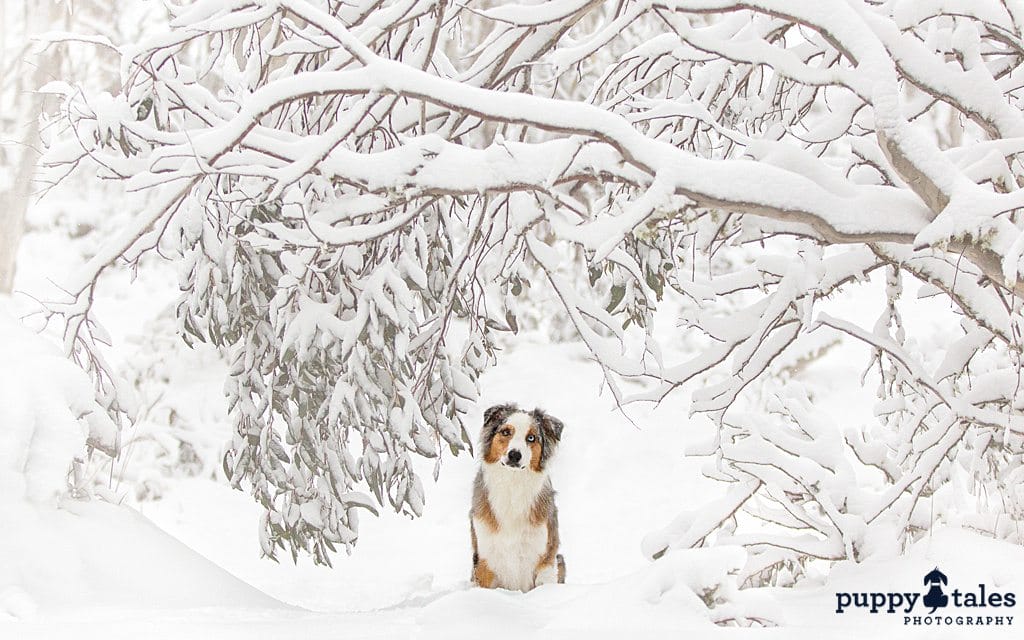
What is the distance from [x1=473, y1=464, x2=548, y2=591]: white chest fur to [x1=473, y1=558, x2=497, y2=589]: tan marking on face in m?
0.02

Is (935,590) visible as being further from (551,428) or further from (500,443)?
(500,443)

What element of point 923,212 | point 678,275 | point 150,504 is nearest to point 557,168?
point 923,212

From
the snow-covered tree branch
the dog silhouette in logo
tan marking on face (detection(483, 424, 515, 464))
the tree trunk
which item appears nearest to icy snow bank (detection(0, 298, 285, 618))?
the snow-covered tree branch

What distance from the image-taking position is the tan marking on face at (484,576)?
5238 millimetres

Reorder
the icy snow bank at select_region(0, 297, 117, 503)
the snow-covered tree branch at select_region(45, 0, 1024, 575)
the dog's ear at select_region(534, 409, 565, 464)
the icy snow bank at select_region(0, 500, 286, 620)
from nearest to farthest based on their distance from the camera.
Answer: the snow-covered tree branch at select_region(45, 0, 1024, 575), the icy snow bank at select_region(0, 500, 286, 620), the icy snow bank at select_region(0, 297, 117, 503), the dog's ear at select_region(534, 409, 565, 464)

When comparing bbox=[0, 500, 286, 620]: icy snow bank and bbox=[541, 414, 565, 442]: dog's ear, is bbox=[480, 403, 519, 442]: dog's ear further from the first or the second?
bbox=[0, 500, 286, 620]: icy snow bank

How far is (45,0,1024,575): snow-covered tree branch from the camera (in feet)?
10.6

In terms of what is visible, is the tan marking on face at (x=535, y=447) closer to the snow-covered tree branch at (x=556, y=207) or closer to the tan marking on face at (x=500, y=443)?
the tan marking on face at (x=500, y=443)

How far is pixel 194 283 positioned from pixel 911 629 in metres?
3.75

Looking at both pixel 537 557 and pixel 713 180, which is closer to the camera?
pixel 713 180

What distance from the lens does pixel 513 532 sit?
5.20m

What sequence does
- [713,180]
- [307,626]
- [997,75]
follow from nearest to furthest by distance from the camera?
1. [713,180]
2. [307,626]
3. [997,75]

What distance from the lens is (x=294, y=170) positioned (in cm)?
326

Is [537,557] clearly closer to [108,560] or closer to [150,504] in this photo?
[108,560]
